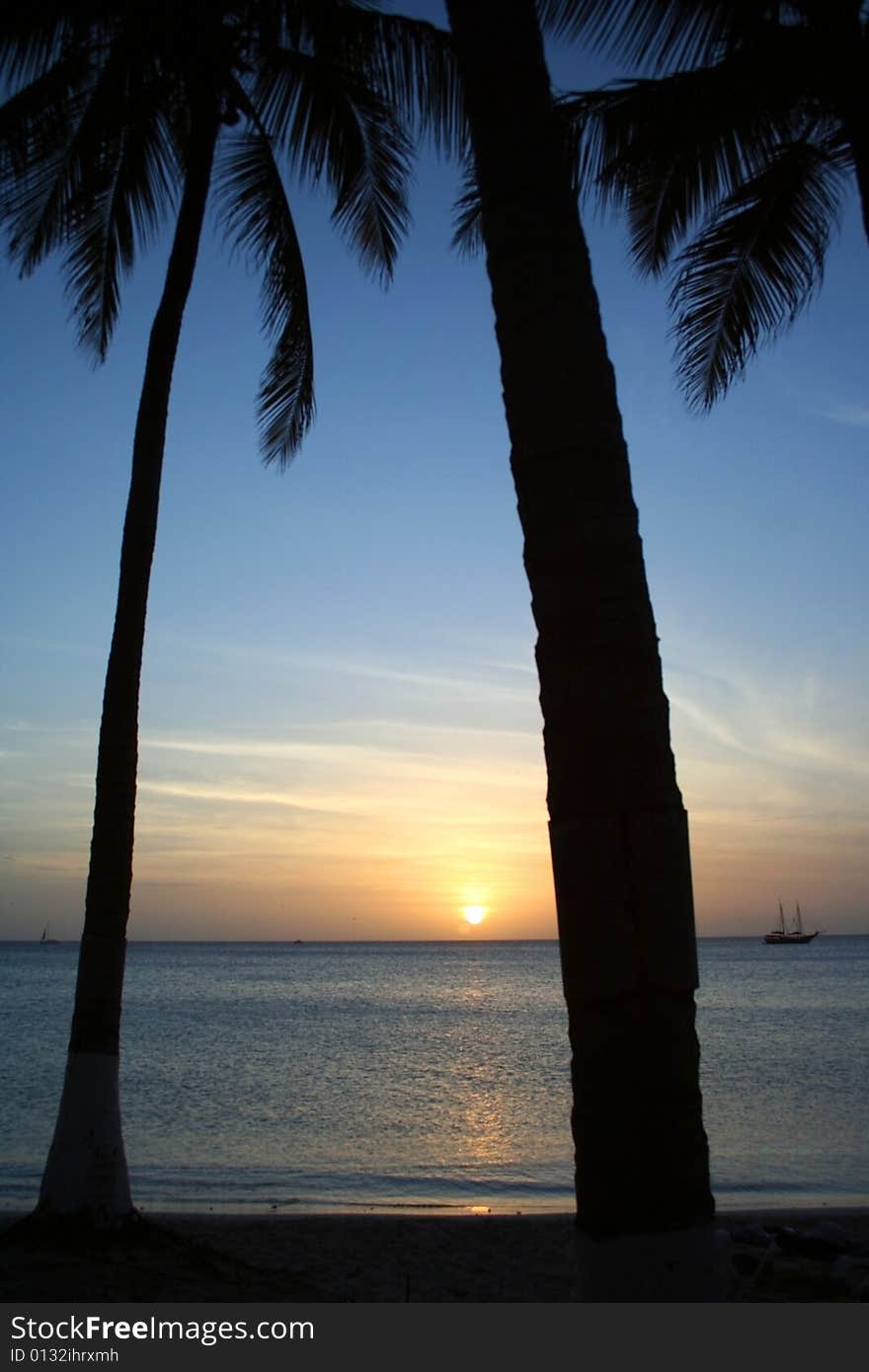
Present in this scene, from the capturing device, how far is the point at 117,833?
26.3ft

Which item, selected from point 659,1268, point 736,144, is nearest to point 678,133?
point 736,144

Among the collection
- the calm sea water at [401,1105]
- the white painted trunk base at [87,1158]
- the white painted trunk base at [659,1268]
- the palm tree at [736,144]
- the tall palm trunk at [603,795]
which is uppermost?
the palm tree at [736,144]

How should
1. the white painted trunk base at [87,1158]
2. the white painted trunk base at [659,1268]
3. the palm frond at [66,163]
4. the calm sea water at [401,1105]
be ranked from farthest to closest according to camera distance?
the calm sea water at [401,1105] → the palm frond at [66,163] → the white painted trunk base at [87,1158] → the white painted trunk base at [659,1268]

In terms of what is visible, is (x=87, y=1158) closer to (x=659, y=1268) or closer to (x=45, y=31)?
(x=659, y=1268)

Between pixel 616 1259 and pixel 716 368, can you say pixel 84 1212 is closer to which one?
pixel 616 1259

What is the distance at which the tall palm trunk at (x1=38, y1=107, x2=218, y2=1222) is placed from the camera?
294 inches

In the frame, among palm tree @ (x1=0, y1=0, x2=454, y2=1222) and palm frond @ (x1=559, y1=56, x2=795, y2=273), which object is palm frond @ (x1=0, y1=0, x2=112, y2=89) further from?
palm frond @ (x1=559, y1=56, x2=795, y2=273)

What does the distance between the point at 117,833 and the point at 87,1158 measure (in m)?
2.27

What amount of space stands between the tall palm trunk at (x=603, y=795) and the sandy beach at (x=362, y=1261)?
12.4 feet

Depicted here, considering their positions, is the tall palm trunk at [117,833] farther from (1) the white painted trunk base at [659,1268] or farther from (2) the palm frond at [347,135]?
(1) the white painted trunk base at [659,1268]

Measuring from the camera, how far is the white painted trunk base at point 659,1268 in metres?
2.65

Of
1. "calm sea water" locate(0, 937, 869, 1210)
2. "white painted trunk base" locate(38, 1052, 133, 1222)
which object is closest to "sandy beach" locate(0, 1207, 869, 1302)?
"white painted trunk base" locate(38, 1052, 133, 1222)

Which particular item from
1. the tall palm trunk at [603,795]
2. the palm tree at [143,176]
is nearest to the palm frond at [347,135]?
the palm tree at [143,176]

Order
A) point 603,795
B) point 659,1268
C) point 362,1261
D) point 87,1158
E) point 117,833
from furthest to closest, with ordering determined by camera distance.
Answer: point 362,1261 → point 117,833 → point 87,1158 → point 603,795 → point 659,1268
